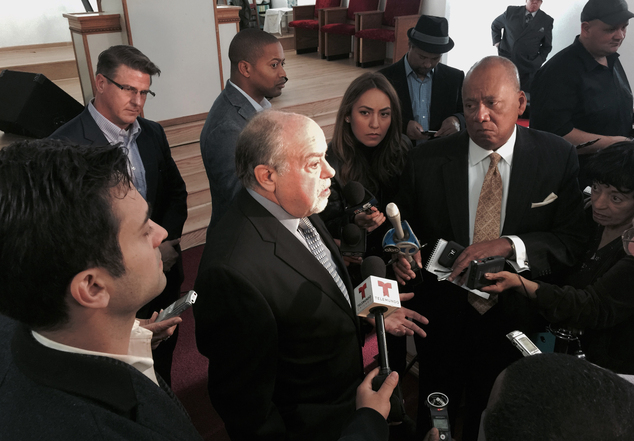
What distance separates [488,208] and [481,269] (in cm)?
29

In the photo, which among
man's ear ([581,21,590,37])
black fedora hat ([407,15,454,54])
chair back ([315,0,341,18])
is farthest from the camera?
chair back ([315,0,341,18])

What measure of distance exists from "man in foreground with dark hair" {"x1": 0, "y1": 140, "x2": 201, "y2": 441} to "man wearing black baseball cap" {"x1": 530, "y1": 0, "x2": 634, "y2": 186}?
2.36m

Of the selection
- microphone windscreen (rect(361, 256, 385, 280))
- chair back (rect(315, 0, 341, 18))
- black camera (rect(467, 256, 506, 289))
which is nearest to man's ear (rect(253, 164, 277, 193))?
microphone windscreen (rect(361, 256, 385, 280))

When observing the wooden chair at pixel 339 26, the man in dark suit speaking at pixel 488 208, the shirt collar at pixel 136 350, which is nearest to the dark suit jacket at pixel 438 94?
the man in dark suit speaking at pixel 488 208

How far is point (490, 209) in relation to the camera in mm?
1607

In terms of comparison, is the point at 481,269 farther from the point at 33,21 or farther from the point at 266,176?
the point at 33,21

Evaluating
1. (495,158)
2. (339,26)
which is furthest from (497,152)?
(339,26)

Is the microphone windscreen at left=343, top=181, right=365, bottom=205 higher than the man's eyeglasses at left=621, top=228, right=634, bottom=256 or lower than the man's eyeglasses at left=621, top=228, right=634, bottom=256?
lower

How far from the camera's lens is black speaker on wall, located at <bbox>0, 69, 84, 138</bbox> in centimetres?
373

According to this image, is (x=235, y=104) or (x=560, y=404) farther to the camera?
(x=235, y=104)

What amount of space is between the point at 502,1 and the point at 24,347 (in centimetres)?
767

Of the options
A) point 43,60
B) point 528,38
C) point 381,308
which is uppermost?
point 528,38

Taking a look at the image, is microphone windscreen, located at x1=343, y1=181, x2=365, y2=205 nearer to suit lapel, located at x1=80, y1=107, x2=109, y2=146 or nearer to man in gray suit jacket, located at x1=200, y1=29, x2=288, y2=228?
man in gray suit jacket, located at x1=200, y1=29, x2=288, y2=228

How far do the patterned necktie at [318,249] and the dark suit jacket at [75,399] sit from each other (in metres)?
0.71
